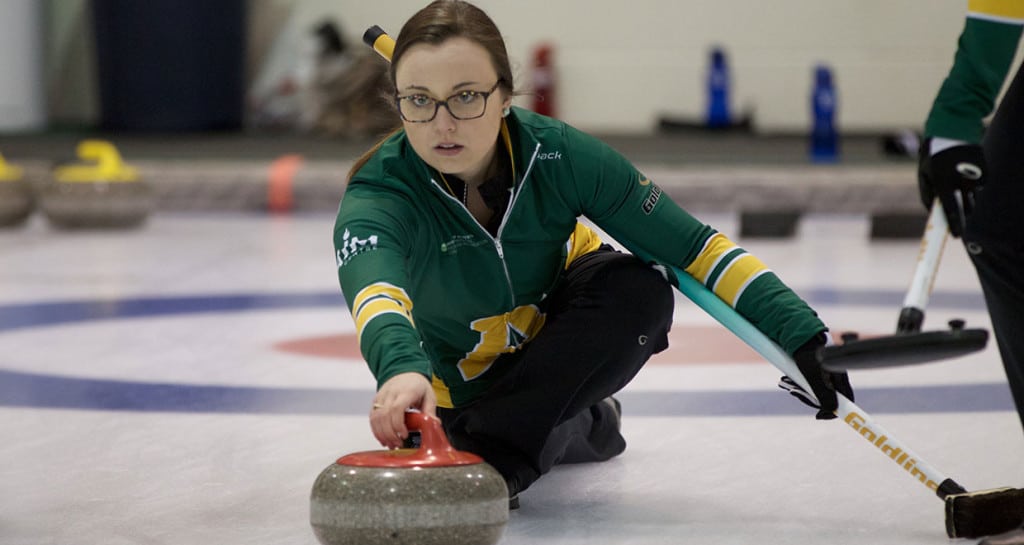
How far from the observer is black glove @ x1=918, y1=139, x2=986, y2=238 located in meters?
1.77

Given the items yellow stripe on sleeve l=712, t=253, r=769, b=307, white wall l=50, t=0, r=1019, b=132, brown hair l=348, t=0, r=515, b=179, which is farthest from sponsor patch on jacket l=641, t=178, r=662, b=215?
white wall l=50, t=0, r=1019, b=132

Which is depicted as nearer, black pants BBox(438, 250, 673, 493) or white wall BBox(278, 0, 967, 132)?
black pants BBox(438, 250, 673, 493)

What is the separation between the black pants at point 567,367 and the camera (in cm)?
189

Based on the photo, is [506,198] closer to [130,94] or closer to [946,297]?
[946,297]

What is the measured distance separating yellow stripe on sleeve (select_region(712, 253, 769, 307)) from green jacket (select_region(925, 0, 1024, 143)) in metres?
0.27

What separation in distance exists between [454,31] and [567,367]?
46 centimetres

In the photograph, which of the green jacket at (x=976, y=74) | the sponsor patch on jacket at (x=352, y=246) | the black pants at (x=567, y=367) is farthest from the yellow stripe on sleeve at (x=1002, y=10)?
the sponsor patch on jacket at (x=352, y=246)

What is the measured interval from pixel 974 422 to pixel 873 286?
1.69m

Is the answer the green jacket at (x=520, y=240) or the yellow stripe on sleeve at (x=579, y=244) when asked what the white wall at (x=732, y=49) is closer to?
the yellow stripe on sleeve at (x=579, y=244)

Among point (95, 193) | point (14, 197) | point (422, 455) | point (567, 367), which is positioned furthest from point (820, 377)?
point (14, 197)

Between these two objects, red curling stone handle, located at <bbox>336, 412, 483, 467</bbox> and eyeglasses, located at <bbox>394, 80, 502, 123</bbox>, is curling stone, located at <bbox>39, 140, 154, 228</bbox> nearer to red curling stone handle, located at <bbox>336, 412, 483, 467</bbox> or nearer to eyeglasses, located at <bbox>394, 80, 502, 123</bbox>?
eyeglasses, located at <bbox>394, 80, 502, 123</bbox>

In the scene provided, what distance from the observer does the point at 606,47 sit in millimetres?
8445

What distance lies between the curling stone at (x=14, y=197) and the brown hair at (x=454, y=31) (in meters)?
3.93

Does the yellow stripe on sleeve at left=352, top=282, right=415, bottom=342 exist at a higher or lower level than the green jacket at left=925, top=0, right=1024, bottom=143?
lower
